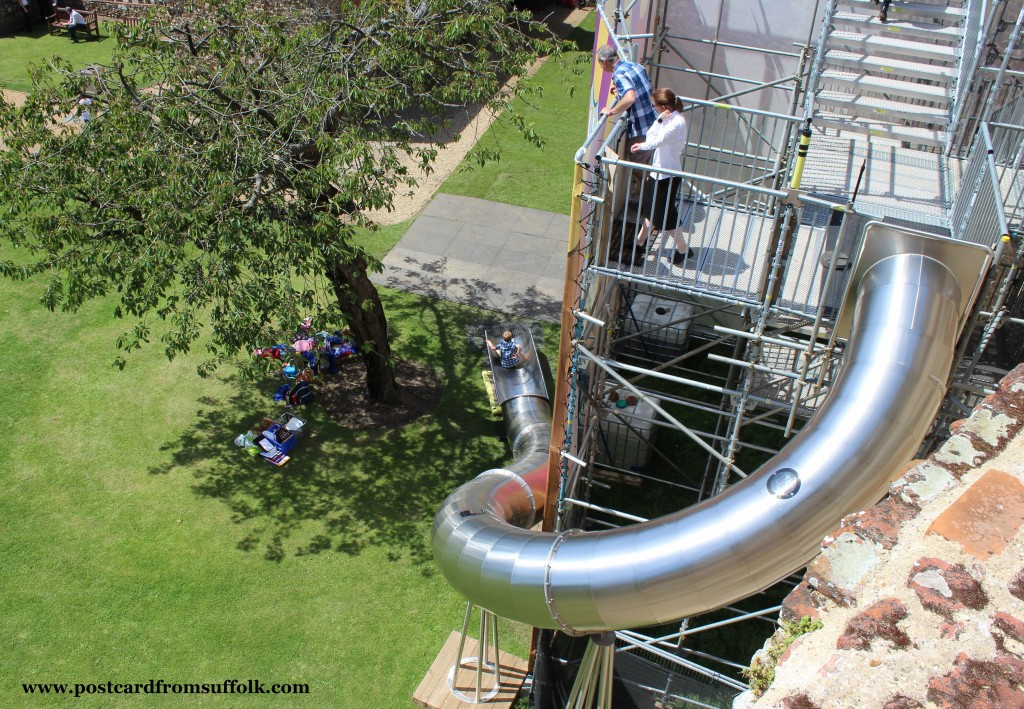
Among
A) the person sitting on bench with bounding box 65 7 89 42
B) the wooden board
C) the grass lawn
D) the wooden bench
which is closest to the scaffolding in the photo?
the wooden board

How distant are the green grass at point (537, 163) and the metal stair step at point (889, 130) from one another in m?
8.01

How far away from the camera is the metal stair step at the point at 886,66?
36.5 feet

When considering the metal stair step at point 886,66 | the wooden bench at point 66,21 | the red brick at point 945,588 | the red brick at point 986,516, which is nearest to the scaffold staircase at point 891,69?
the metal stair step at point 886,66

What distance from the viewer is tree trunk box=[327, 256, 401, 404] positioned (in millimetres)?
12781

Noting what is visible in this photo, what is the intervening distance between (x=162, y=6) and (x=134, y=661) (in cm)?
799

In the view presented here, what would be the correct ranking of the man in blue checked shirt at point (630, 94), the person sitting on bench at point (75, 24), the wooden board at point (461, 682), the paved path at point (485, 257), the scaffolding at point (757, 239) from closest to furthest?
1. the scaffolding at point (757, 239)
2. the man in blue checked shirt at point (630, 94)
3. the wooden board at point (461, 682)
4. the paved path at point (485, 257)
5. the person sitting on bench at point (75, 24)

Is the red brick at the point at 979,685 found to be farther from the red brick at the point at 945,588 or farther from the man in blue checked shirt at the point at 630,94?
the man in blue checked shirt at the point at 630,94

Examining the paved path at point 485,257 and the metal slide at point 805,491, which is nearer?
the metal slide at point 805,491

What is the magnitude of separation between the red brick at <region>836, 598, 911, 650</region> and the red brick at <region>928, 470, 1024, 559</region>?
0.47 meters

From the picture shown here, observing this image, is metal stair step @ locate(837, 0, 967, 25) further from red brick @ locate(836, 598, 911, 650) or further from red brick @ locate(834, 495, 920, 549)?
red brick @ locate(836, 598, 911, 650)

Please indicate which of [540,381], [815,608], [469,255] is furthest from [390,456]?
[815,608]

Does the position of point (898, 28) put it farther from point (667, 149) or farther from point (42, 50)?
point (42, 50)

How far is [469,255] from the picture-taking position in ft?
59.9

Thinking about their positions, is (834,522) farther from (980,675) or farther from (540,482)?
(540,482)
